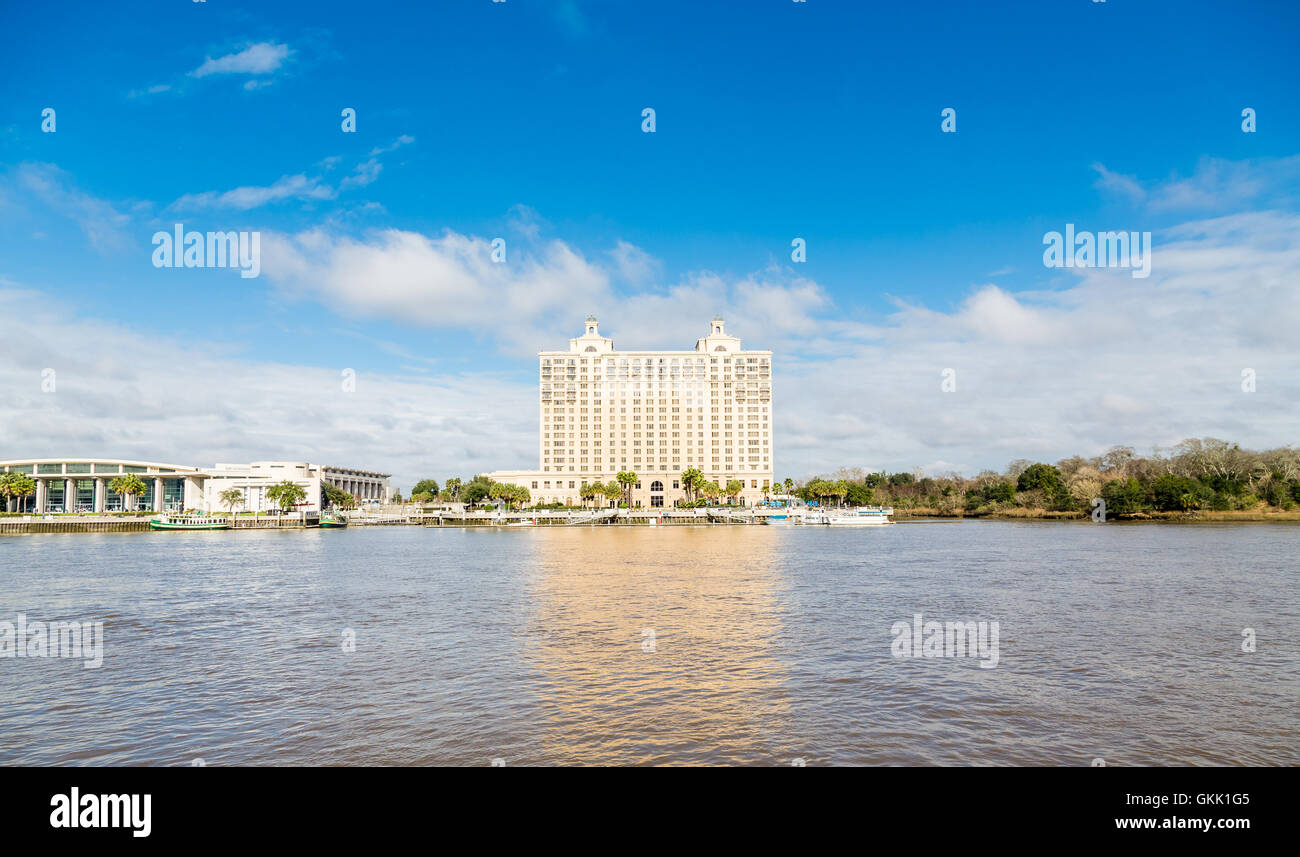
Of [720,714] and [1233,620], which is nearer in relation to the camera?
[720,714]

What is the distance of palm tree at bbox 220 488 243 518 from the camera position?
589ft

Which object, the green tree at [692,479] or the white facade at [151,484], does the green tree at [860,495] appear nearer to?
the green tree at [692,479]

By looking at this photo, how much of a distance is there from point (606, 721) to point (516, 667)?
19.0 ft

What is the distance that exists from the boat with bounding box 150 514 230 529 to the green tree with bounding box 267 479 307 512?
23.3 metres

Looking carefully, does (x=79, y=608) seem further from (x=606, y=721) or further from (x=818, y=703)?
(x=818, y=703)

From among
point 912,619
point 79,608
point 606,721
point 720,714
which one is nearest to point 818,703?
point 720,714

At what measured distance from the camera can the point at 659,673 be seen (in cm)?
1930

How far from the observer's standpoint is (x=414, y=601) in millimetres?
35562

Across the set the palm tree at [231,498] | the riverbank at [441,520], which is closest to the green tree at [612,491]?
the riverbank at [441,520]

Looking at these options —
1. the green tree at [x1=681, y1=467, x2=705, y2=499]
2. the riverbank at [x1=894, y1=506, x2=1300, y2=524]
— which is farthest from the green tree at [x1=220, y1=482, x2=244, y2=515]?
the riverbank at [x1=894, y1=506, x2=1300, y2=524]

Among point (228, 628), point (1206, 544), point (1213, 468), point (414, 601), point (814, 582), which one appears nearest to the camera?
point (228, 628)

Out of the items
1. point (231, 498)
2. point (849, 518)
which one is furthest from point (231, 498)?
point (849, 518)

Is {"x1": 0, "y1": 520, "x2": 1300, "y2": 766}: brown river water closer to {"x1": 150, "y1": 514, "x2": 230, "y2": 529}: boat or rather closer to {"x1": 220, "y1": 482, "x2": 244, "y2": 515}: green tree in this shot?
{"x1": 150, "y1": 514, "x2": 230, "y2": 529}: boat

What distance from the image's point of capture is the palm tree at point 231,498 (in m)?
180
